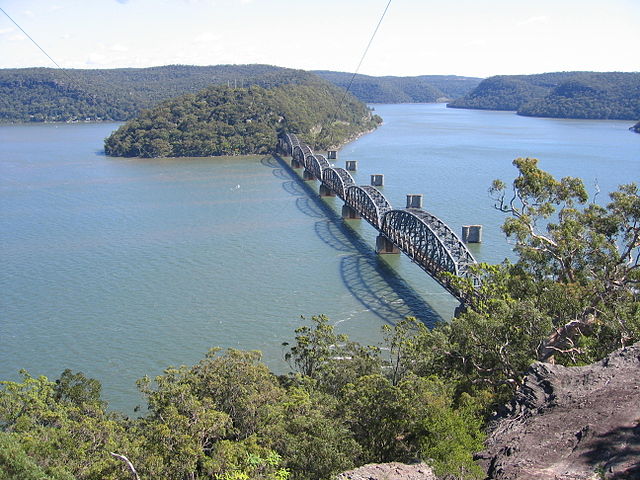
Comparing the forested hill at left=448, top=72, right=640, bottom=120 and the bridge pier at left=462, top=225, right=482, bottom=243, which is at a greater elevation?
the forested hill at left=448, top=72, right=640, bottom=120

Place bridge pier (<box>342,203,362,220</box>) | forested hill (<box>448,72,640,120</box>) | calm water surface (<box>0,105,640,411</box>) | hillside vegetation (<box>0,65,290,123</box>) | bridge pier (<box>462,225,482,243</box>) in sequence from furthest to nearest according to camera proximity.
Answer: hillside vegetation (<box>0,65,290,123</box>)
forested hill (<box>448,72,640,120</box>)
bridge pier (<box>342,203,362,220</box>)
bridge pier (<box>462,225,482,243</box>)
calm water surface (<box>0,105,640,411</box>)

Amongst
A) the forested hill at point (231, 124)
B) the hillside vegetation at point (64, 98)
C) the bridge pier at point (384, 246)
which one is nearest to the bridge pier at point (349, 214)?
the bridge pier at point (384, 246)

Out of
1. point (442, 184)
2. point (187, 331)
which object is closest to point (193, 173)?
point (442, 184)

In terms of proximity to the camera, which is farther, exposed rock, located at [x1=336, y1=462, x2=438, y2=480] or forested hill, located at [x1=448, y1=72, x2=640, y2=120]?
forested hill, located at [x1=448, y1=72, x2=640, y2=120]

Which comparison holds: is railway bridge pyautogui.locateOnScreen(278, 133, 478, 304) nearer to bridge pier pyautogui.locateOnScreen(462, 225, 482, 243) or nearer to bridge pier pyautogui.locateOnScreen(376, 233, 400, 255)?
bridge pier pyautogui.locateOnScreen(376, 233, 400, 255)

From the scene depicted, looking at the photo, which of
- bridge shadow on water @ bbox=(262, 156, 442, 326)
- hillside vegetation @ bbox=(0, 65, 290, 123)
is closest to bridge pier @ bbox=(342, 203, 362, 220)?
bridge shadow on water @ bbox=(262, 156, 442, 326)

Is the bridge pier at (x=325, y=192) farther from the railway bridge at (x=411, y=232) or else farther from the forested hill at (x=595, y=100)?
the forested hill at (x=595, y=100)

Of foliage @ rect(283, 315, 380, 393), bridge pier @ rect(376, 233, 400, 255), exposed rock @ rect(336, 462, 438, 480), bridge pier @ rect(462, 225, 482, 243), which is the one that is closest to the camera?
exposed rock @ rect(336, 462, 438, 480)

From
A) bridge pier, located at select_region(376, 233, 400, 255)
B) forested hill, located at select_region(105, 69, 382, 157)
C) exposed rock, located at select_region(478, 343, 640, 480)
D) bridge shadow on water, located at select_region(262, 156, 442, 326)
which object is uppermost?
forested hill, located at select_region(105, 69, 382, 157)
